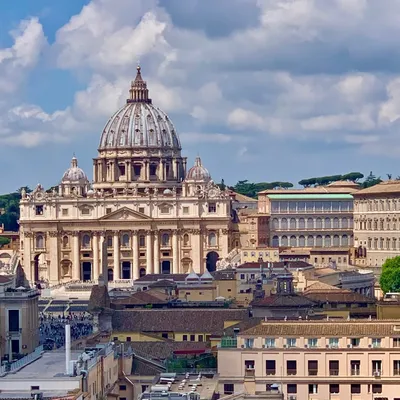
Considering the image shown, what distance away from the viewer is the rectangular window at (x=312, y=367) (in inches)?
2012

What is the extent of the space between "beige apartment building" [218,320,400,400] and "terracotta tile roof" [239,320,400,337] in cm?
3

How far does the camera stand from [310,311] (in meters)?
72.6

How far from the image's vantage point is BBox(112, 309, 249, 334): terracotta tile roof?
78.1 m

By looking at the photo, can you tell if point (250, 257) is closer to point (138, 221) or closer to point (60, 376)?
point (138, 221)

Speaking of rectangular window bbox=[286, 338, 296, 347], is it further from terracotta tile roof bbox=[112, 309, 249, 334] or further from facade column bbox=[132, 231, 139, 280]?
facade column bbox=[132, 231, 139, 280]

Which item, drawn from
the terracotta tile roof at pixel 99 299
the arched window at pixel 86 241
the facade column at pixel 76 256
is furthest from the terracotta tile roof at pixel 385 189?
the terracotta tile roof at pixel 99 299

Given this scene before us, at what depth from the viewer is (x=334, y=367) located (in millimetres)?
51156

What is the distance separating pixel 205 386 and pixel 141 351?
14762 millimetres

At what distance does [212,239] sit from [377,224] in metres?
27.9

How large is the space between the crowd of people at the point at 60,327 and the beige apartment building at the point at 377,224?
2071 inches

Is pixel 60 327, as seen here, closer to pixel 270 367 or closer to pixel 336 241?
pixel 270 367

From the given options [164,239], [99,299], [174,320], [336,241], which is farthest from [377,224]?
[174,320]

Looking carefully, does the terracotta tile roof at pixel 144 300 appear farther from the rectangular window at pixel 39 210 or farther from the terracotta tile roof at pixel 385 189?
the rectangular window at pixel 39 210

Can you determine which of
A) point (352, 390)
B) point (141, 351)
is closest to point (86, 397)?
point (352, 390)
